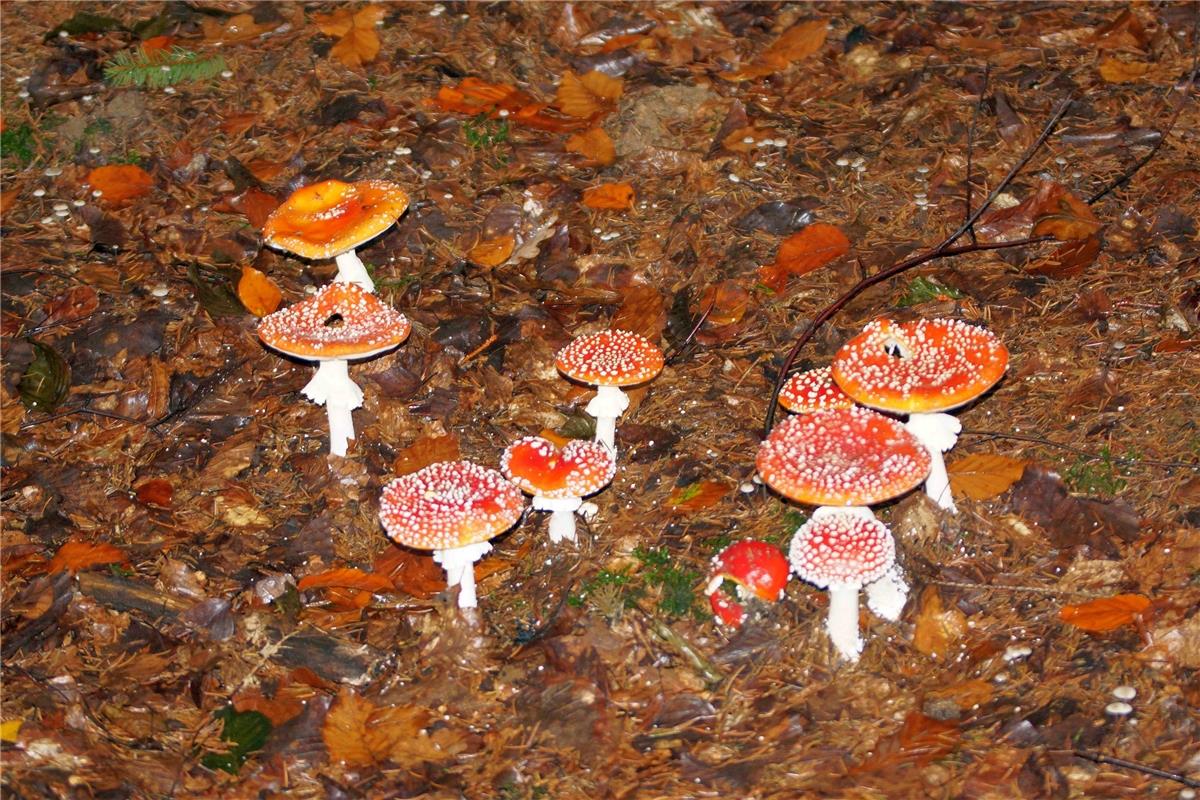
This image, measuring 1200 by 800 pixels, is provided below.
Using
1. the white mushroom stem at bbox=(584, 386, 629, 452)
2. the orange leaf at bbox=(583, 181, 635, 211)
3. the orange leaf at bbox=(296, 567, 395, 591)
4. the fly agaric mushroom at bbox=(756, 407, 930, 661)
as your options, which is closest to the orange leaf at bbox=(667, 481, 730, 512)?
the white mushroom stem at bbox=(584, 386, 629, 452)

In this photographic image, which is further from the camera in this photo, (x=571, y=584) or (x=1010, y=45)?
(x=1010, y=45)

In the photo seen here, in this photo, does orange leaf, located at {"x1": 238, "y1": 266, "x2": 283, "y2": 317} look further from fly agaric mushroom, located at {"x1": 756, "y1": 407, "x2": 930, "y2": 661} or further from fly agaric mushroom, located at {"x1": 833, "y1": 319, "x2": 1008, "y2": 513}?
fly agaric mushroom, located at {"x1": 833, "y1": 319, "x2": 1008, "y2": 513}

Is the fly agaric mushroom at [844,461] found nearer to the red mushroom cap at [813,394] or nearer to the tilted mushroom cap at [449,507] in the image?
the red mushroom cap at [813,394]

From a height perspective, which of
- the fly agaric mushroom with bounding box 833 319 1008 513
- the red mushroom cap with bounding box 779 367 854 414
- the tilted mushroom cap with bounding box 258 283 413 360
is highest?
the fly agaric mushroom with bounding box 833 319 1008 513

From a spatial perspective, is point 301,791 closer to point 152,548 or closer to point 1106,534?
point 152,548

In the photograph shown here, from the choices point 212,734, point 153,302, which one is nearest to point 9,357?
point 153,302

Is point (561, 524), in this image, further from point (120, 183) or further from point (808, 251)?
point (120, 183)

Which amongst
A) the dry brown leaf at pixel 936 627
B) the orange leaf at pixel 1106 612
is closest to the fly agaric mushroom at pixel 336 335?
the dry brown leaf at pixel 936 627
